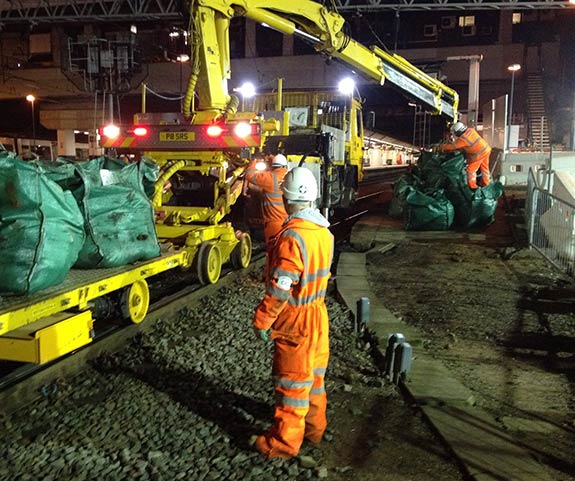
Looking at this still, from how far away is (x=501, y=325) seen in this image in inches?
229

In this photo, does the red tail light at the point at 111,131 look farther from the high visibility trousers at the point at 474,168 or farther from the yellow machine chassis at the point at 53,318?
the high visibility trousers at the point at 474,168

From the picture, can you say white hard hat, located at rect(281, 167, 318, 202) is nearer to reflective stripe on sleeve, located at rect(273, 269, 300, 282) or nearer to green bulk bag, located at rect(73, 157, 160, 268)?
reflective stripe on sleeve, located at rect(273, 269, 300, 282)

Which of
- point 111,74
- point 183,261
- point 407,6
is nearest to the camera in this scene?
point 183,261

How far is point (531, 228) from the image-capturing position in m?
9.30

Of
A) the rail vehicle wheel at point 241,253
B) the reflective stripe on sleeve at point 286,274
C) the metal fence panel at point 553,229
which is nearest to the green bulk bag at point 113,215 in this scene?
the reflective stripe on sleeve at point 286,274

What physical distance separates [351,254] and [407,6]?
462 inches

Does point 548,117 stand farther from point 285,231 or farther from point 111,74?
point 285,231

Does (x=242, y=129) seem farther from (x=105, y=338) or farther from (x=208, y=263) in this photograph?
(x=105, y=338)

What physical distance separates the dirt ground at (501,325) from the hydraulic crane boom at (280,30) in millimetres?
3548

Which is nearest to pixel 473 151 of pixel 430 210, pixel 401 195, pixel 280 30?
pixel 430 210

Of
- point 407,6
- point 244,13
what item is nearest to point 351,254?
point 244,13

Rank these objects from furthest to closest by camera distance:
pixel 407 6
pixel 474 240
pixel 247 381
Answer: pixel 407 6 < pixel 474 240 < pixel 247 381

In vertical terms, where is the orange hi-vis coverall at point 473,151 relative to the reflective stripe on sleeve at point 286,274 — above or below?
above

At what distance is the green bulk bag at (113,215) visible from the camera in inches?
179
